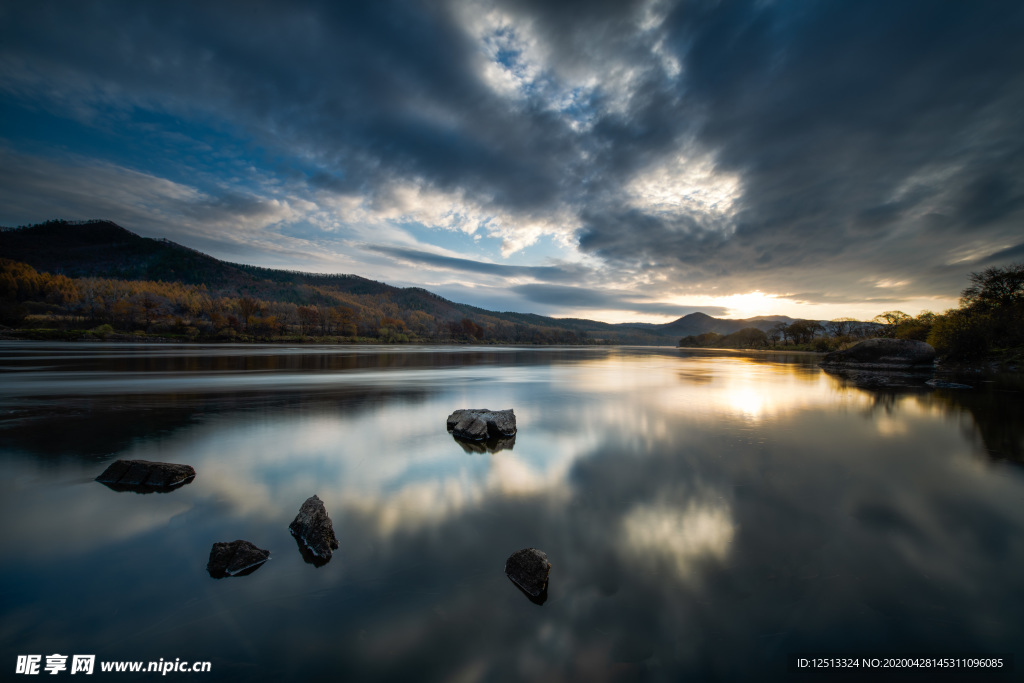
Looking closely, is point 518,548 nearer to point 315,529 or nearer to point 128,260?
point 315,529

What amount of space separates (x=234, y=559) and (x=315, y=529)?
819 millimetres

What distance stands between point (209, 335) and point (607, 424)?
10551 cm

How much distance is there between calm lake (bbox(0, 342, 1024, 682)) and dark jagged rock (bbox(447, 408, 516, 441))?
562mm

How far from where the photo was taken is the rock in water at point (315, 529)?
4371 mm

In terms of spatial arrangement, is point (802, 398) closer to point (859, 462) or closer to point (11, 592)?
point (859, 462)

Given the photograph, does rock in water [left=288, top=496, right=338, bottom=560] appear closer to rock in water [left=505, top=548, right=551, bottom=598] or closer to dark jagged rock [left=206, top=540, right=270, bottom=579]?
dark jagged rock [left=206, top=540, right=270, bottom=579]

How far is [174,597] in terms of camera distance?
11.7ft

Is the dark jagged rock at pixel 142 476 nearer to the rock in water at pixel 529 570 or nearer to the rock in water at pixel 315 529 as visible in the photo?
the rock in water at pixel 315 529

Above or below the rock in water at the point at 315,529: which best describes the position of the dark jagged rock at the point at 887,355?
above

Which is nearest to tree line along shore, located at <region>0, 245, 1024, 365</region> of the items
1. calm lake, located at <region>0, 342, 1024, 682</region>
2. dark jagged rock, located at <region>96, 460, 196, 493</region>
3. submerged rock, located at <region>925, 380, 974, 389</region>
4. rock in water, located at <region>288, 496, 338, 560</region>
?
submerged rock, located at <region>925, 380, 974, 389</region>

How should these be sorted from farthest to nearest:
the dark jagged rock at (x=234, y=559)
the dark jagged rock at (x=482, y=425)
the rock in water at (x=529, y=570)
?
the dark jagged rock at (x=482, y=425)
the dark jagged rock at (x=234, y=559)
the rock in water at (x=529, y=570)

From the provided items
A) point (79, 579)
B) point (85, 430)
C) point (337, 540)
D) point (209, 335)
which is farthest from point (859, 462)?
point (209, 335)

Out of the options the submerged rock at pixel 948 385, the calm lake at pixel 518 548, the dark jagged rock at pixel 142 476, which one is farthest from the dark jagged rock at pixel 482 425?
the submerged rock at pixel 948 385

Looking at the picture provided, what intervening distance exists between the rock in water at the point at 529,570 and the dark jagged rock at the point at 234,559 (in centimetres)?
290
